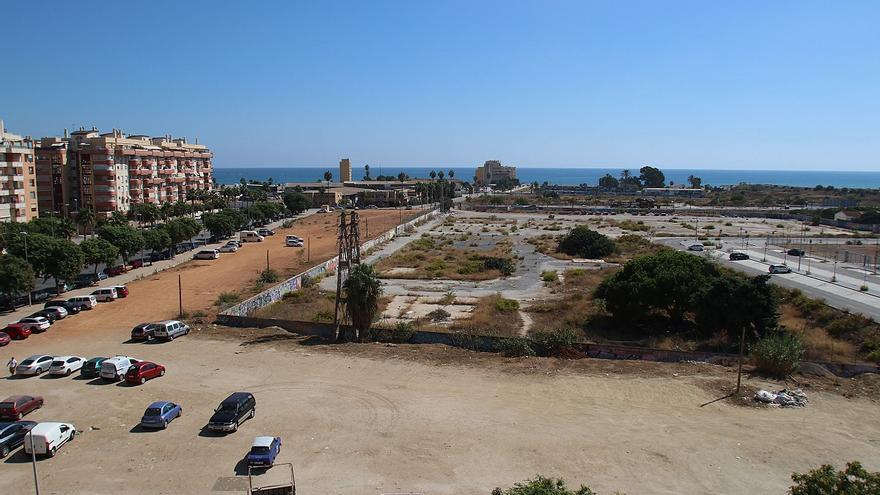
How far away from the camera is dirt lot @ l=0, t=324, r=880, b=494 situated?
56.0 ft

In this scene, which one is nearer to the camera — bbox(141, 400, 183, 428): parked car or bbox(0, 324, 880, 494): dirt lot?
bbox(0, 324, 880, 494): dirt lot

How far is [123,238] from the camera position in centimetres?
5225

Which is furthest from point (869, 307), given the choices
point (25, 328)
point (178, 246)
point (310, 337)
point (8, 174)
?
point (8, 174)

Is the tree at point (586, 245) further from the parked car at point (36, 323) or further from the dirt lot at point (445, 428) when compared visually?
the parked car at point (36, 323)

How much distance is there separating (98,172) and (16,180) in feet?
57.3

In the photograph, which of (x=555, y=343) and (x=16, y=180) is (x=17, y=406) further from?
(x=16, y=180)

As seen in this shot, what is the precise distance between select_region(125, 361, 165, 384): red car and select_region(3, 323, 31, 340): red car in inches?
473

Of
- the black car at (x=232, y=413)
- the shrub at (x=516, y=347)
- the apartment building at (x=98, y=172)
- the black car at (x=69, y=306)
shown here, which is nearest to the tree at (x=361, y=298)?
the shrub at (x=516, y=347)

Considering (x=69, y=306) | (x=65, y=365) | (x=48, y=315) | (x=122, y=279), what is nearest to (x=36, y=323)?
(x=48, y=315)

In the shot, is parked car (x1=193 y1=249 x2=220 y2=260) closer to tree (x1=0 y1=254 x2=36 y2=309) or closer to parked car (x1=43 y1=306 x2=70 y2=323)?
tree (x1=0 y1=254 x2=36 y2=309)

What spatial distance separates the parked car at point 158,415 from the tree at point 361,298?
11.8 metres

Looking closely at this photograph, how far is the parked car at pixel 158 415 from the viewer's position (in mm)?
20316

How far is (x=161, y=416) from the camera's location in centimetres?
2038

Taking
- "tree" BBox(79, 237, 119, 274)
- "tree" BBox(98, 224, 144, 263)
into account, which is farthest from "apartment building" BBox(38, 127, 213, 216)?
"tree" BBox(79, 237, 119, 274)
